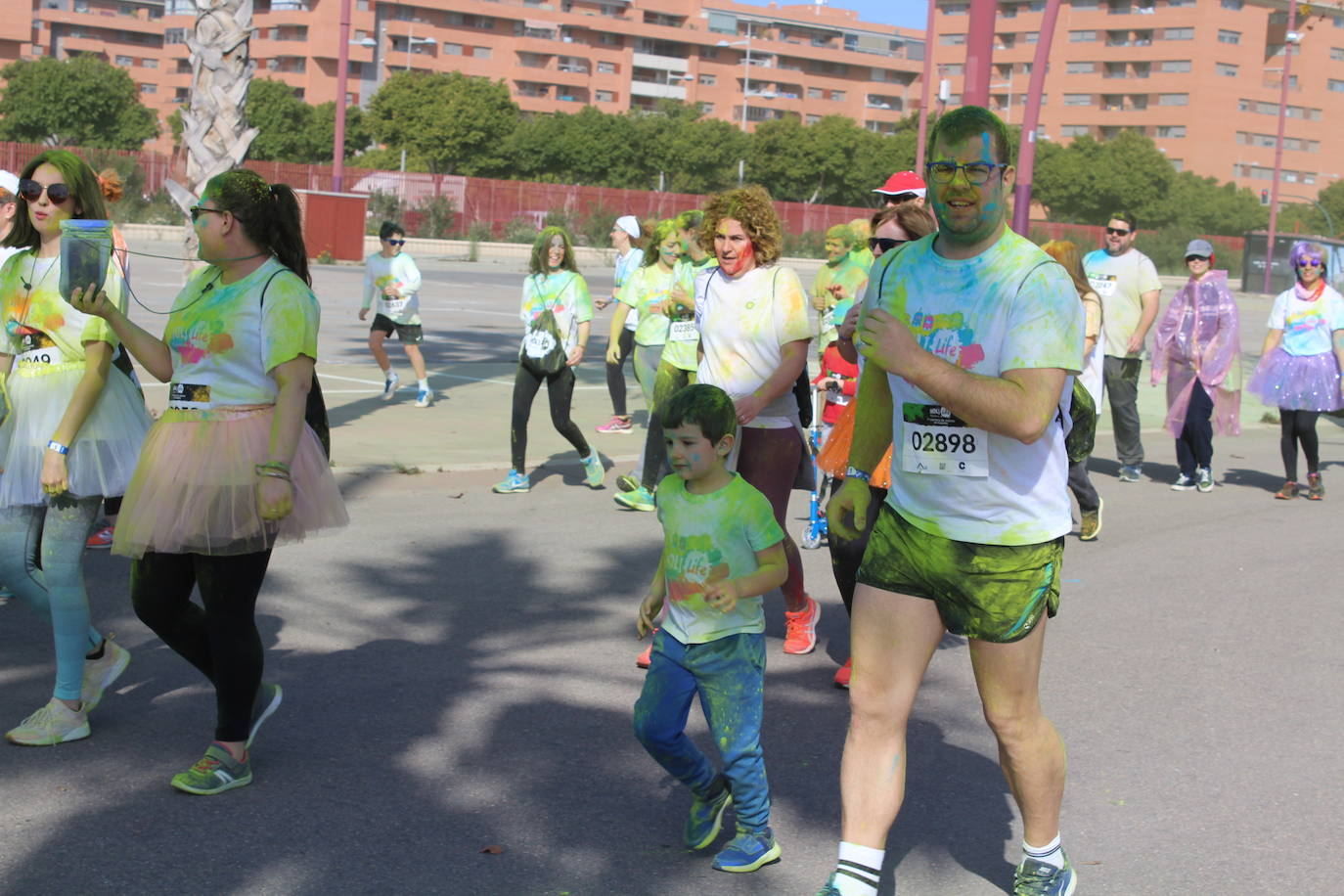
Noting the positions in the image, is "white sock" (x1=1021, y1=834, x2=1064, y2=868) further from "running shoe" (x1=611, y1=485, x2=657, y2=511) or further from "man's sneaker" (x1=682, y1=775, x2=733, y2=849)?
"running shoe" (x1=611, y1=485, x2=657, y2=511)

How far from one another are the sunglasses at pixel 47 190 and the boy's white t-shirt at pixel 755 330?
2.53 meters

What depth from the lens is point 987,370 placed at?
3467 millimetres

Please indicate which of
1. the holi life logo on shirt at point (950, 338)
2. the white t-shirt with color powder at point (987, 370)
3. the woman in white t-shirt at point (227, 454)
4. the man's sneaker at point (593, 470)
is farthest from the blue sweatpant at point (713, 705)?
the man's sneaker at point (593, 470)

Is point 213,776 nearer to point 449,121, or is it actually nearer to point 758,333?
point 758,333

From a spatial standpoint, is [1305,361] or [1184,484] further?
[1184,484]

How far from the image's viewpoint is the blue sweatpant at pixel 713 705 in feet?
13.0

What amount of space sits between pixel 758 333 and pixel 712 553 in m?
2.18

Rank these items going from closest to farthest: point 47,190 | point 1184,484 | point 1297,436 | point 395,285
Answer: point 47,190
point 1297,436
point 1184,484
point 395,285

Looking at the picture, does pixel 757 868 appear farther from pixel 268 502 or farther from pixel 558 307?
pixel 558 307

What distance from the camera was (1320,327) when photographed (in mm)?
11148

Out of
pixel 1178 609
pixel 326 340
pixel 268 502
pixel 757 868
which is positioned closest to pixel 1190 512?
pixel 1178 609

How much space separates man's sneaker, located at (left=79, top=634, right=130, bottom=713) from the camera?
5.08 meters

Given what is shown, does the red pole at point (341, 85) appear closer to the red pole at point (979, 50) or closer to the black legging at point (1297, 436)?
the red pole at point (979, 50)

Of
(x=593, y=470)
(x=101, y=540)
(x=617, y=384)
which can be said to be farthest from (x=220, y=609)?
(x=617, y=384)
